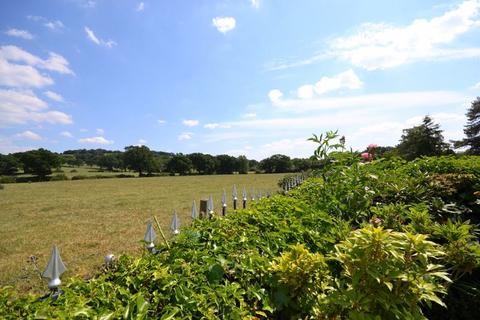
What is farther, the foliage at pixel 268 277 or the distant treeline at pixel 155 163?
the distant treeline at pixel 155 163

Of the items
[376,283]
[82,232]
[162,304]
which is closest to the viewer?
[162,304]

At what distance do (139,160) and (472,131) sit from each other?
215 feet

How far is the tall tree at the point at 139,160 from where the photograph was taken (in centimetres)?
7219

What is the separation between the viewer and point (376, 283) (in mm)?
1588

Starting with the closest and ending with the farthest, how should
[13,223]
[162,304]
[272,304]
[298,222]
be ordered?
[162,304] → [272,304] → [298,222] → [13,223]

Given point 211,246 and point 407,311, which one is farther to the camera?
point 211,246

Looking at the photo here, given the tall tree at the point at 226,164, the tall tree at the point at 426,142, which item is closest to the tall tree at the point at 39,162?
the tall tree at the point at 226,164

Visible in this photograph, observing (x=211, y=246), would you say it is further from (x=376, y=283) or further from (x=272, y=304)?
(x=376, y=283)

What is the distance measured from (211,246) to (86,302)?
902 mm

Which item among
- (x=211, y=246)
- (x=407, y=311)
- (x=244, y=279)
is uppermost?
(x=211, y=246)

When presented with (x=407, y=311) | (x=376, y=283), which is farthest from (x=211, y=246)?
(x=407, y=311)

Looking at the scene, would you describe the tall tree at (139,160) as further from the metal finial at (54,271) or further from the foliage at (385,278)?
the foliage at (385,278)

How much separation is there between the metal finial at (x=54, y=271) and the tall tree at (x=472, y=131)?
4470 centimetres

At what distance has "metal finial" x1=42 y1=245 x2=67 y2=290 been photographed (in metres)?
1.97
